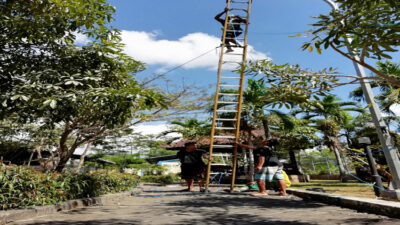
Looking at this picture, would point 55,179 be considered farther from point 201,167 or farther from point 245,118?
point 245,118

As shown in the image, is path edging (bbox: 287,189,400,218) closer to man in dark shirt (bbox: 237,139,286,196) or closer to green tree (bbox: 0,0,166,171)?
man in dark shirt (bbox: 237,139,286,196)

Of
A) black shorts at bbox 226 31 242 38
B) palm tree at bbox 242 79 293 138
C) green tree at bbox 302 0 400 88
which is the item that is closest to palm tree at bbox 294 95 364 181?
palm tree at bbox 242 79 293 138

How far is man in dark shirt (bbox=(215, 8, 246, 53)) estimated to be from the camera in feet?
28.4

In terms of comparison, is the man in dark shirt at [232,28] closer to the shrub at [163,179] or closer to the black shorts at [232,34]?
the black shorts at [232,34]

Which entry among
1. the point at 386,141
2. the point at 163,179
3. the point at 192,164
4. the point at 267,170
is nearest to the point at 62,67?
the point at 192,164

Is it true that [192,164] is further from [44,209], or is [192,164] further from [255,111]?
[255,111]

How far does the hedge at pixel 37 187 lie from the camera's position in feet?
12.5

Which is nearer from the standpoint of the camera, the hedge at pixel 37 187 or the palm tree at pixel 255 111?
the hedge at pixel 37 187

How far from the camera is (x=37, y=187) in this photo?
4.27 m

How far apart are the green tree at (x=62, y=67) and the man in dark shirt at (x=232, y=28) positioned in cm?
407

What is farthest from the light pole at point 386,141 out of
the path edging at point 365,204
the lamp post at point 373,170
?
the path edging at point 365,204

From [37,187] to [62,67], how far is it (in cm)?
249

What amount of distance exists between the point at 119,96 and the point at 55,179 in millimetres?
2395

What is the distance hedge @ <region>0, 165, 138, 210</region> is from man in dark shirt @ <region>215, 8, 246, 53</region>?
20.2ft
